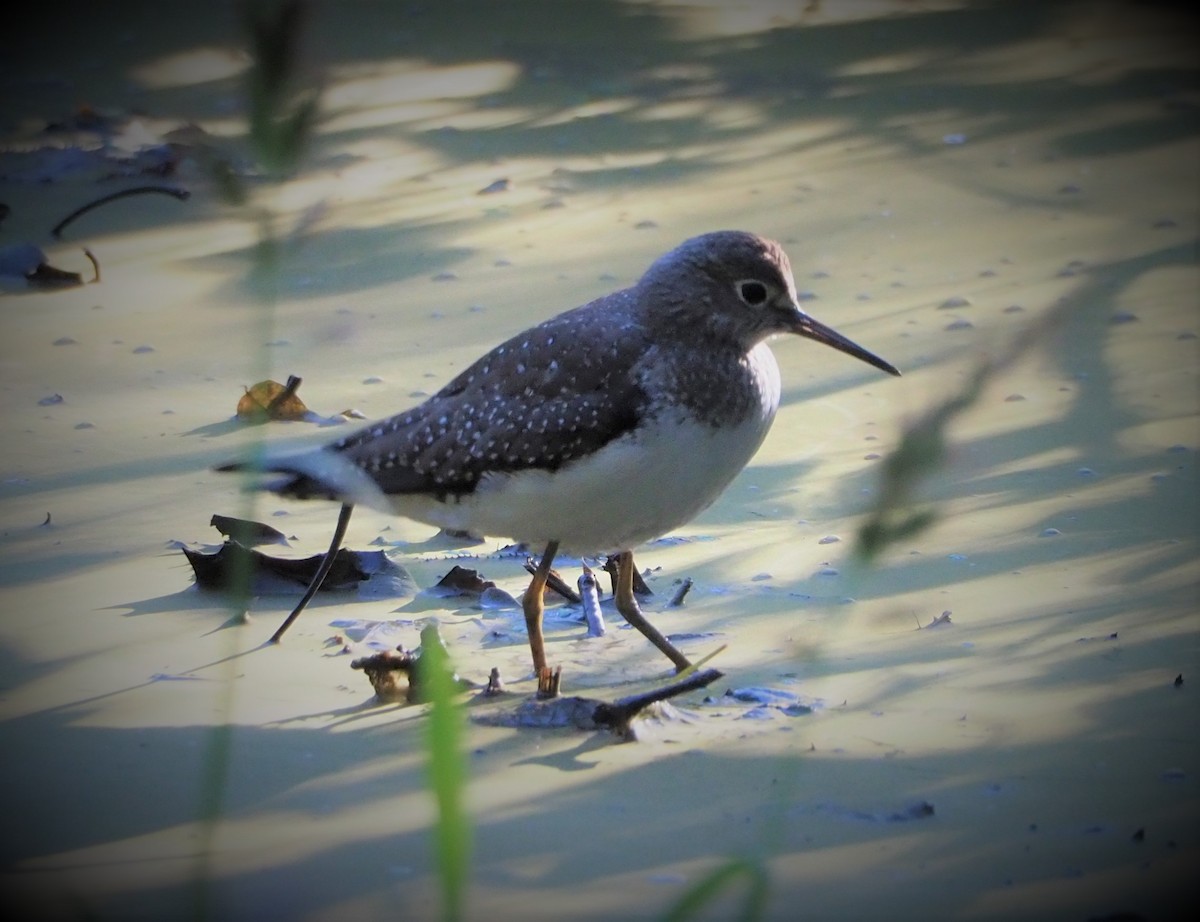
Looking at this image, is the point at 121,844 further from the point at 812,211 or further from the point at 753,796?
the point at 812,211

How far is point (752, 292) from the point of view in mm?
4023

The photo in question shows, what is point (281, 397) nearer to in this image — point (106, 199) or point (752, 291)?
point (752, 291)

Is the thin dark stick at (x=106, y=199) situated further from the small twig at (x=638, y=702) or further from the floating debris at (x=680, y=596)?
the small twig at (x=638, y=702)

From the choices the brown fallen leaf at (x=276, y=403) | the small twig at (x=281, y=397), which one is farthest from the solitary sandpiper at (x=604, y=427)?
the brown fallen leaf at (x=276, y=403)

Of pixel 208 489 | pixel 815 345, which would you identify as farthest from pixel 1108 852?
pixel 815 345

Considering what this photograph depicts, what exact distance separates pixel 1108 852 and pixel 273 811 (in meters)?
1.61

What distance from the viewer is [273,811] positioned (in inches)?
123

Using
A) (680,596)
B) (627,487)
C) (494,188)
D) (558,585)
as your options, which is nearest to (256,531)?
(558,585)

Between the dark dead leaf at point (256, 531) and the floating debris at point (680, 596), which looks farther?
the dark dead leaf at point (256, 531)

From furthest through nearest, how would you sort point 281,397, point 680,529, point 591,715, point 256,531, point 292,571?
point 281,397 < point 680,529 < point 256,531 < point 292,571 < point 591,715

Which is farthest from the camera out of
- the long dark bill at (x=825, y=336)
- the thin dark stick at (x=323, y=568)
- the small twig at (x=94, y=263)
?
the small twig at (x=94, y=263)

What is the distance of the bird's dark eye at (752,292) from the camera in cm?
401

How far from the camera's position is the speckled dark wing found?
383 centimetres

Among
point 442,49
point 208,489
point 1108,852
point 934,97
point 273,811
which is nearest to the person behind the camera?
point 1108,852
